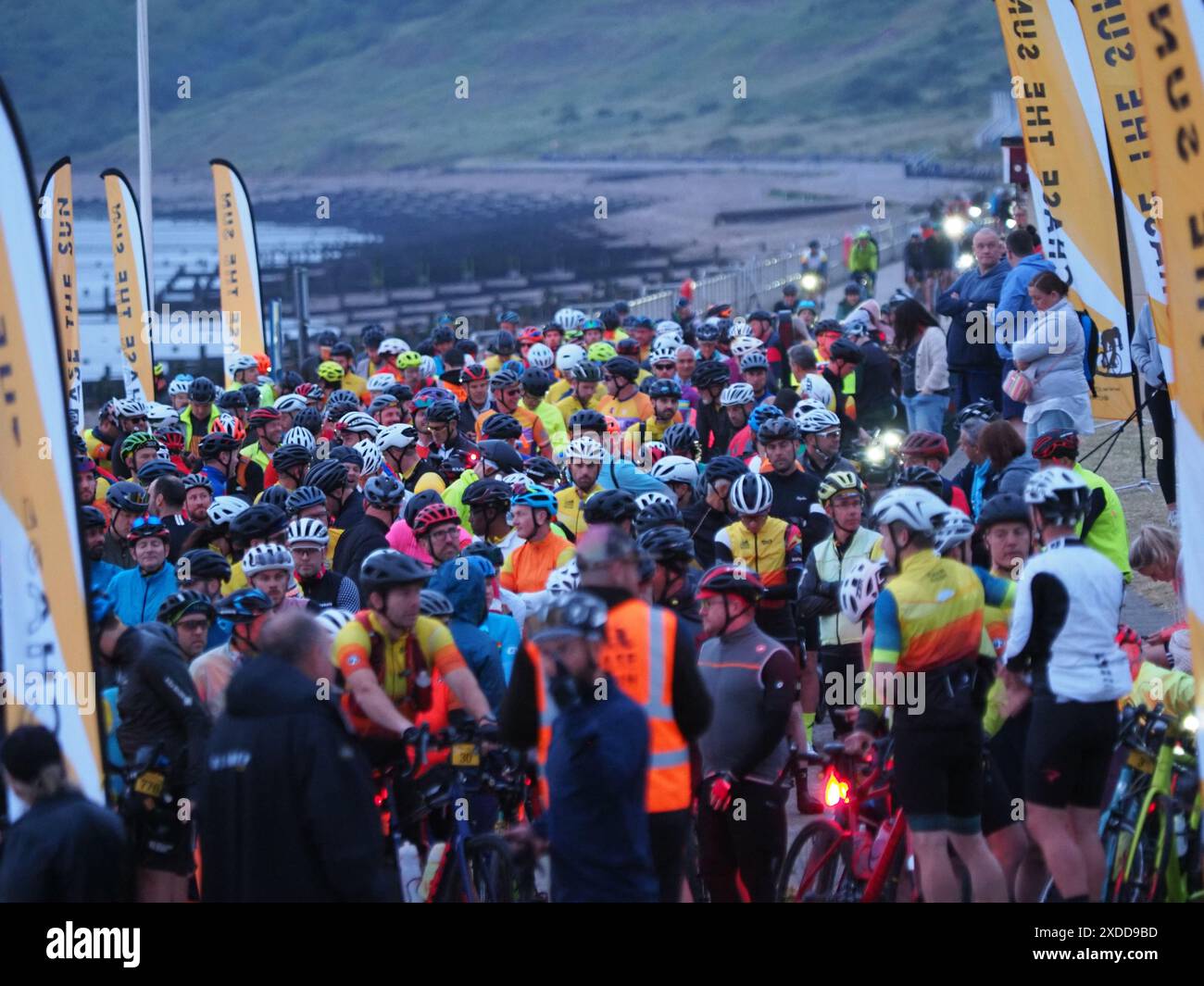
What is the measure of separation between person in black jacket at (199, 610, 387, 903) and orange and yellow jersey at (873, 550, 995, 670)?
2372 millimetres

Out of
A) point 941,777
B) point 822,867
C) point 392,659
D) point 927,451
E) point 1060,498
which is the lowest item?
point 822,867

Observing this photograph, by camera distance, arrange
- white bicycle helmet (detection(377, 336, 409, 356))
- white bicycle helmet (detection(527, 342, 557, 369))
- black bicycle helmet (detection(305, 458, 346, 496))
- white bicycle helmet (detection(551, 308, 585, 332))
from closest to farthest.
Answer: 1. black bicycle helmet (detection(305, 458, 346, 496))
2. white bicycle helmet (detection(527, 342, 557, 369))
3. white bicycle helmet (detection(377, 336, 409, 356))
4. white bicycle helmet (detection(551, 308, 585, 332))

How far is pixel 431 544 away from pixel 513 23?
184636mm

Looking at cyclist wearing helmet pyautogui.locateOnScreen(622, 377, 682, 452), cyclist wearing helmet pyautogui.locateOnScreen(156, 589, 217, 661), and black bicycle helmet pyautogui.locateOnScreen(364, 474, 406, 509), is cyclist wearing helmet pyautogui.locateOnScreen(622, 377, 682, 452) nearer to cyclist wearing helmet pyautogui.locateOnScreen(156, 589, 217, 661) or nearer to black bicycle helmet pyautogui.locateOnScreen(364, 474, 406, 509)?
black bicycle helmet pyautogui.locateOnScreen(364, 474, 406, 509)

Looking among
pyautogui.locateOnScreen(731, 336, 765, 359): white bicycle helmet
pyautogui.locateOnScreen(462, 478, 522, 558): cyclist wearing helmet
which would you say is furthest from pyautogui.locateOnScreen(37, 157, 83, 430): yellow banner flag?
pyautogui.locateOnScreen(462, 478, 522, 558): cyclist wearing helmet

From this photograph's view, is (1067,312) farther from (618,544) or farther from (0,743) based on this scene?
(0,743)

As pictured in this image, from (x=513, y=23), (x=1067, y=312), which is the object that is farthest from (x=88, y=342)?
(x=513, y=23)

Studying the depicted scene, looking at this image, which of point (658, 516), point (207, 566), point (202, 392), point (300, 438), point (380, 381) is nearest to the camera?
point (207, 566)

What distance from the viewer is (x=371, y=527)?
36.5 feet

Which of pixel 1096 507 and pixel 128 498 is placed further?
pixel 128 498

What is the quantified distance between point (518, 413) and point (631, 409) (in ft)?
3.65

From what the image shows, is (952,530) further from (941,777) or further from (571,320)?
(571,320)

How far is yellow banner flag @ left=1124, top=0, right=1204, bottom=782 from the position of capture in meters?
5.76

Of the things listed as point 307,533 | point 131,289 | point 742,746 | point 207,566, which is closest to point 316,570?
point 307,533
